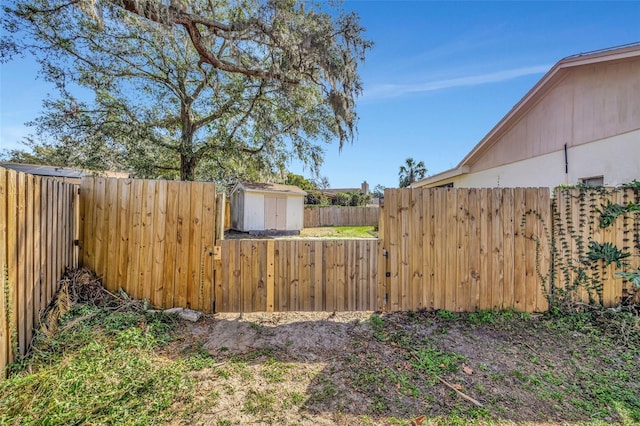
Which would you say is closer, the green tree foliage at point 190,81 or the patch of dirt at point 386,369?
the patch of dirt at point 386,369

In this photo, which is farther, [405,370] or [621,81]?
[621,81]

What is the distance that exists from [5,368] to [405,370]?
3445mm

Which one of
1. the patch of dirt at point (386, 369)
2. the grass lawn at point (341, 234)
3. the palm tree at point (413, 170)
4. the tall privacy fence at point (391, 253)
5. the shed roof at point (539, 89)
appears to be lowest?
the patch of dirt at point (386, 369)

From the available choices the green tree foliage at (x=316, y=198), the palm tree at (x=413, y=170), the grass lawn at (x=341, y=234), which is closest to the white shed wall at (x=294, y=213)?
the grass lawn at (x=341, y=234)

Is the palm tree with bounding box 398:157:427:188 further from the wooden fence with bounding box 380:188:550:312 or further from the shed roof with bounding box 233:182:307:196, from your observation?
the wooden fence with bounding box 380:188:550:312

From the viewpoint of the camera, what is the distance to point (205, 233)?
367 cm

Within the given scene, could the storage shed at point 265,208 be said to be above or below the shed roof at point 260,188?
below

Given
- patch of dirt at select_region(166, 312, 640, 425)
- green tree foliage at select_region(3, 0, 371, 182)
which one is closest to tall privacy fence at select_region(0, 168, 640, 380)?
patch of dirt at select_region(166, 312, 640, 425)

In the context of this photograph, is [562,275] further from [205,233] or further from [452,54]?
[452,54]

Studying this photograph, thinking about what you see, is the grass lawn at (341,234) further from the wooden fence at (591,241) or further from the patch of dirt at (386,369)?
the patch of dirt at (386,369)

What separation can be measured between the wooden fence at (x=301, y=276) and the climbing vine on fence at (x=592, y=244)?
95.9 inches

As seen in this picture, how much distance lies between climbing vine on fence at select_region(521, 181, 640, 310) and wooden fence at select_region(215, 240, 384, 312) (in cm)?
244

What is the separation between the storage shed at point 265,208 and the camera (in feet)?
49.7

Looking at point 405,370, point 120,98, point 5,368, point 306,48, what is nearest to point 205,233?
point 5,368
